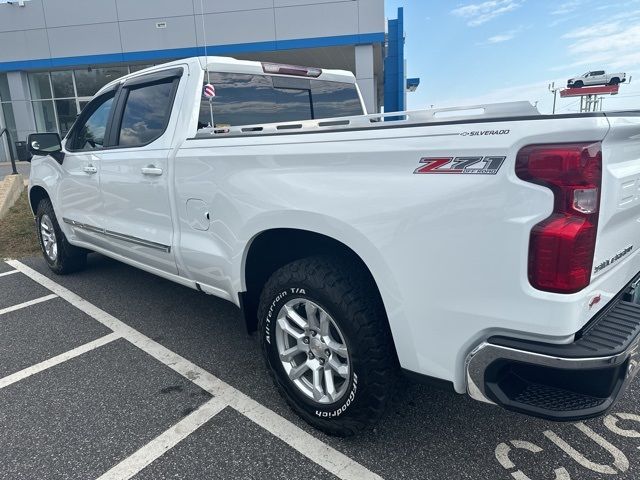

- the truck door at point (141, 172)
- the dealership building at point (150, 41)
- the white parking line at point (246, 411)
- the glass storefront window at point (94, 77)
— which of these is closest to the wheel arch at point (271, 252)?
the white parking line at point (246, 411)

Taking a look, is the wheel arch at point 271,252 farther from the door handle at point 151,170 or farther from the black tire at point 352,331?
the door handle at point 151,170

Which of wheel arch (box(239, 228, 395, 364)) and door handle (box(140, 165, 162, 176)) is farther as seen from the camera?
door handle (box(140, 165, 162, 176))

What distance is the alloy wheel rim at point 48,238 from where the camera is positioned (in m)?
5.21

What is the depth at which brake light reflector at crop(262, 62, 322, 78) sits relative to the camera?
366cm

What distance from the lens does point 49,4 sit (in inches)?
728

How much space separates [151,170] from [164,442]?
1.72 metres

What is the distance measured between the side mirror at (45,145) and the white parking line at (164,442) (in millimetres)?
3158

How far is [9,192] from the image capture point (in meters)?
9.19

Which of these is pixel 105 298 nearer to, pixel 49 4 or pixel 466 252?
pixel 466 252

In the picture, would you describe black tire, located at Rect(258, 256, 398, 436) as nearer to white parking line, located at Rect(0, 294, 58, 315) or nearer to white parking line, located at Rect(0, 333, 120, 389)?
white parking line, located at Rect(0, 333, 120, 389)

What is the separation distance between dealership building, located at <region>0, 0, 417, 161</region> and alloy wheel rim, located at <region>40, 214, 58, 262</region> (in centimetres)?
1312

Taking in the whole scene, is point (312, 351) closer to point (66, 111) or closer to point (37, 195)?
point (37, 195)

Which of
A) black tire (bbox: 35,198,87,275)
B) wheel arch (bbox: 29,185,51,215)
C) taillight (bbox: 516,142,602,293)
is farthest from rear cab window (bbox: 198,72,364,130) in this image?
wheel arch (bbox: 29,185,51,215)

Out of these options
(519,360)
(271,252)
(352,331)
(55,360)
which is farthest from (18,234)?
(519,360)
